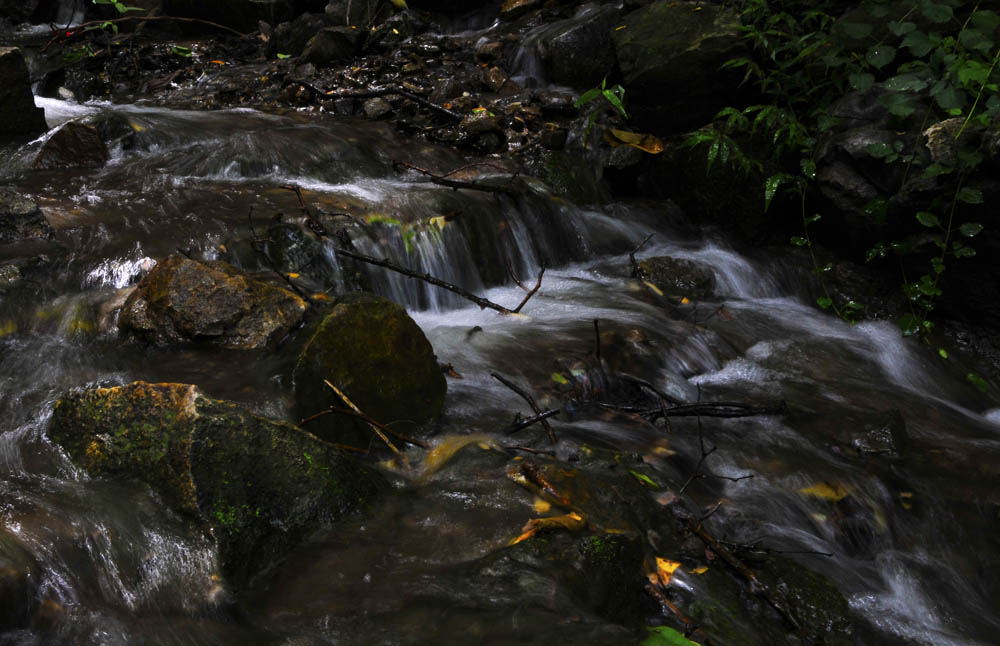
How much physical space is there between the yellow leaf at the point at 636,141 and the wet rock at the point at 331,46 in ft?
16.3

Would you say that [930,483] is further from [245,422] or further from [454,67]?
[454,67]

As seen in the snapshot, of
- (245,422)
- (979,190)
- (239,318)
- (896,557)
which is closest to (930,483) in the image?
(896,557)

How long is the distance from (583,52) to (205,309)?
723cm

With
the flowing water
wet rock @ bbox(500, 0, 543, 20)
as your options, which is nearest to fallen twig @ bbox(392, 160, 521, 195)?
the flowing water

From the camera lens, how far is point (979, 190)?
586 cm

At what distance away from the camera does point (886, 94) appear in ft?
21.4

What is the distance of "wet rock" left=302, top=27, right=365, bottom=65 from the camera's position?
10.7 metres

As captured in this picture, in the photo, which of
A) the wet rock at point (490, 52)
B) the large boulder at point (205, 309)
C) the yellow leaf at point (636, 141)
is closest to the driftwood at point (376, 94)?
the yellow leaf at point (636, 141)

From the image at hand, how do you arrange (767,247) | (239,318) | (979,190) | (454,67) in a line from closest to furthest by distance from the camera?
1. (239,318)
2. (979,190)
3. (767,247)
4. (454,67)

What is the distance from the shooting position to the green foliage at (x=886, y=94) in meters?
5.75

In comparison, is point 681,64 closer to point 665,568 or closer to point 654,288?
point 654,288

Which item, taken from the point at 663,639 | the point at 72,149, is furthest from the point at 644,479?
the point at 72,149

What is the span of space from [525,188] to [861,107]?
3365mm

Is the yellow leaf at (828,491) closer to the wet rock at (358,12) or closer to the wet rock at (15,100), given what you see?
the wet rock at (15,100)
